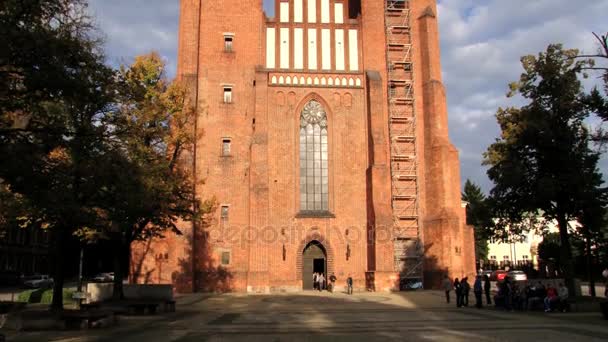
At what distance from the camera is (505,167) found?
24.0 m

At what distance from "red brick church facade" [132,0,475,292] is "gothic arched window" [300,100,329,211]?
9 centimetres

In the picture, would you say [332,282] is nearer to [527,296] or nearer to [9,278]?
[527,296]

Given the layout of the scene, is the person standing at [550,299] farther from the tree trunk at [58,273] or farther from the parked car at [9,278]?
the parked car at [9,278]

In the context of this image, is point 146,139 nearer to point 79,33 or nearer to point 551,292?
point 79,33

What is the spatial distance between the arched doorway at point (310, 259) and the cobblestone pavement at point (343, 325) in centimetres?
925

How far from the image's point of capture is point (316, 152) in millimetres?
33750

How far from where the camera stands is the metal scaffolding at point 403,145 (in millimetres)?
33469

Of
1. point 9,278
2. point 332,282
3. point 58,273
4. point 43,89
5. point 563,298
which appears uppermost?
point 43,89

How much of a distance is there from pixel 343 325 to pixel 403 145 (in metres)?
20.7

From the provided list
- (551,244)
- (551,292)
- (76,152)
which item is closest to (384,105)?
(551,292)

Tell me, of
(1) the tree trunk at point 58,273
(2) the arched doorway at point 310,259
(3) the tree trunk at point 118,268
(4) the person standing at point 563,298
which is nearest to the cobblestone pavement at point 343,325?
(4) the person standing at point 563,298

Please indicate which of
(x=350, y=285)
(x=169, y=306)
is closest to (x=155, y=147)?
(x=169, y=306)

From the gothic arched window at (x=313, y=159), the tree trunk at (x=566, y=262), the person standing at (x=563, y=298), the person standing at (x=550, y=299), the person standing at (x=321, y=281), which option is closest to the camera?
the person standing at (x=563, y=298)

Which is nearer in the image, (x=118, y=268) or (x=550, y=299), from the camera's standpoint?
(x=550, y=299)
